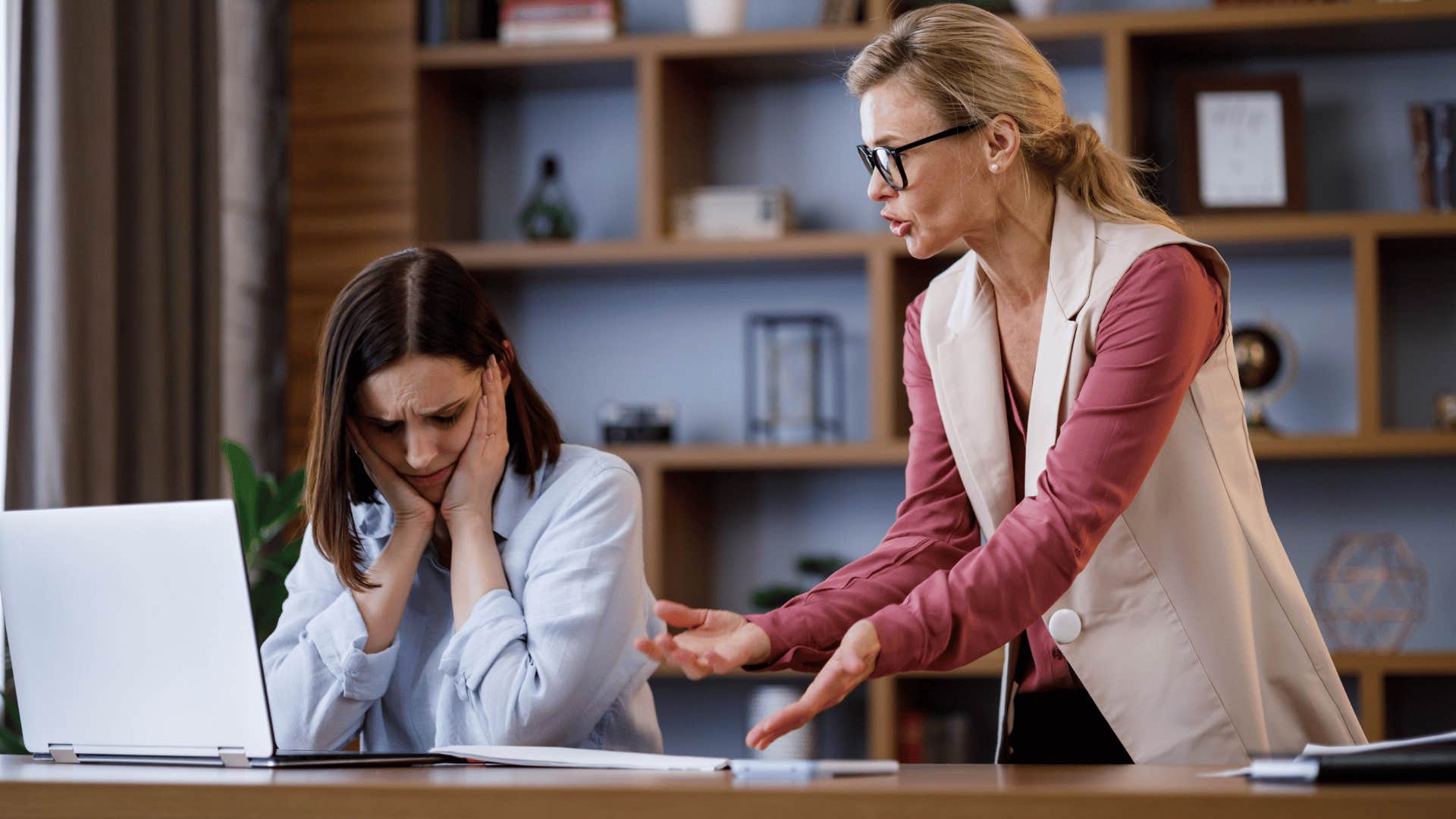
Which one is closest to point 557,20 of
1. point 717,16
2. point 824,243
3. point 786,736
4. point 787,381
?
point 717,16

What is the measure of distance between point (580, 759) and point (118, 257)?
1884 millimetres

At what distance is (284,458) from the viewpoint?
3314 millimetres

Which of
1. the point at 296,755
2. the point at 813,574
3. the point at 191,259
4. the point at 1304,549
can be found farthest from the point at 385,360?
the point at 1304,549

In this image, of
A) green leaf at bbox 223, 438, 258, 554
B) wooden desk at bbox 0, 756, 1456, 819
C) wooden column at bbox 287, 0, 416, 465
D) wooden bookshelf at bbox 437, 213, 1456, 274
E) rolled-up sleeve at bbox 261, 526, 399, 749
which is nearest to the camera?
wooden desk at bbox 0, 756, 1456, 819

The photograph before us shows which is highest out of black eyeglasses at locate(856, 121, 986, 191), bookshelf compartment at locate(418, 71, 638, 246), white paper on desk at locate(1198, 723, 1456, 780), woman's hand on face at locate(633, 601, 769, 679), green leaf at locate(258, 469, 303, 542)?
bookshelf compartment at locate(418, 71, 638, 246)

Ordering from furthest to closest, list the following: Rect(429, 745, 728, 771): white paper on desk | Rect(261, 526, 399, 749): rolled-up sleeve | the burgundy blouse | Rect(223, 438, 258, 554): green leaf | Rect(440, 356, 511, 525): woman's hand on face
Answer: Rect(223, 438, 258, 554): green leaf, Rect(440, 356, 511, 525): woman's hand on face, Rect(261, 526, 399, 749): rolled-up sleeve, the burgundy blouse, Rect(429, 745, 728, 771): white paper on desk

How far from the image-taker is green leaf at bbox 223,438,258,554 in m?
2.41

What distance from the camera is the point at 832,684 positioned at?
3.78 feet

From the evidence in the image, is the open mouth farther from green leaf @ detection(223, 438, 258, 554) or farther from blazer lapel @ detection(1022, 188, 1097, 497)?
green leaf @ detection(223, 438, 258, 554)

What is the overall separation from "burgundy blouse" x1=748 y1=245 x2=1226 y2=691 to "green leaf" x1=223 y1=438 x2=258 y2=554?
4.20 ft

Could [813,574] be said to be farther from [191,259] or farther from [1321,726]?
[1321,726]

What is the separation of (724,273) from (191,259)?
1.16m

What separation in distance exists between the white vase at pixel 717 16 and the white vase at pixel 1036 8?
597mm

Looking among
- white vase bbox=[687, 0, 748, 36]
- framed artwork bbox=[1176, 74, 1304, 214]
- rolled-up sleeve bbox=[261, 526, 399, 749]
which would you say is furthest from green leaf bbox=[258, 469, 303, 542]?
framed artwork bbox=[1176, 74, 1304, 214]
